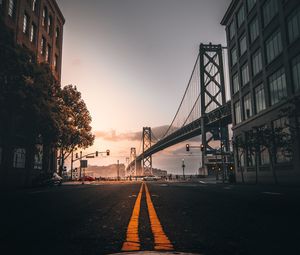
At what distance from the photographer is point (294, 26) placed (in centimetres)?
2711

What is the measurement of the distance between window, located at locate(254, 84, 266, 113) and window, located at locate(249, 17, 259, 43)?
613cm

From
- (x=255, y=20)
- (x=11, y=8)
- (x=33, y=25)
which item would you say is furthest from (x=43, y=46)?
(x=255, y=20)

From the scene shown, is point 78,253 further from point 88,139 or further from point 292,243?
point 88,139

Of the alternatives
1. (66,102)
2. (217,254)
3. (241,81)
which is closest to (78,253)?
(217,254)

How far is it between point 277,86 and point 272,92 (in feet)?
4.73

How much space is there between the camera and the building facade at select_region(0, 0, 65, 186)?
94.8 ft

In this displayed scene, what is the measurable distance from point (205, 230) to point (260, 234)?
2.15 feet

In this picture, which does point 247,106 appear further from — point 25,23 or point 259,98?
point 25,23

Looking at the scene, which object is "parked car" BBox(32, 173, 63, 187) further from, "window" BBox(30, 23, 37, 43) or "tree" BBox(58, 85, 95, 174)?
"window" BBox(30, 23, 37, 43)

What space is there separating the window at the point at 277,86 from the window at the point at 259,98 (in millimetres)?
1821

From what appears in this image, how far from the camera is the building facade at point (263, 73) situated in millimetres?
27312

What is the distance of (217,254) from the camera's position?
2.66 m

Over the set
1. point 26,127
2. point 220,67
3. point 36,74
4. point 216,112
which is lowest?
point 26,127

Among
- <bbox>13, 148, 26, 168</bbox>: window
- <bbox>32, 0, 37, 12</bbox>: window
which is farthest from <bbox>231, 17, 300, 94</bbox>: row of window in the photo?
<bbox>13, 148, 26, 168</bbox>: window
